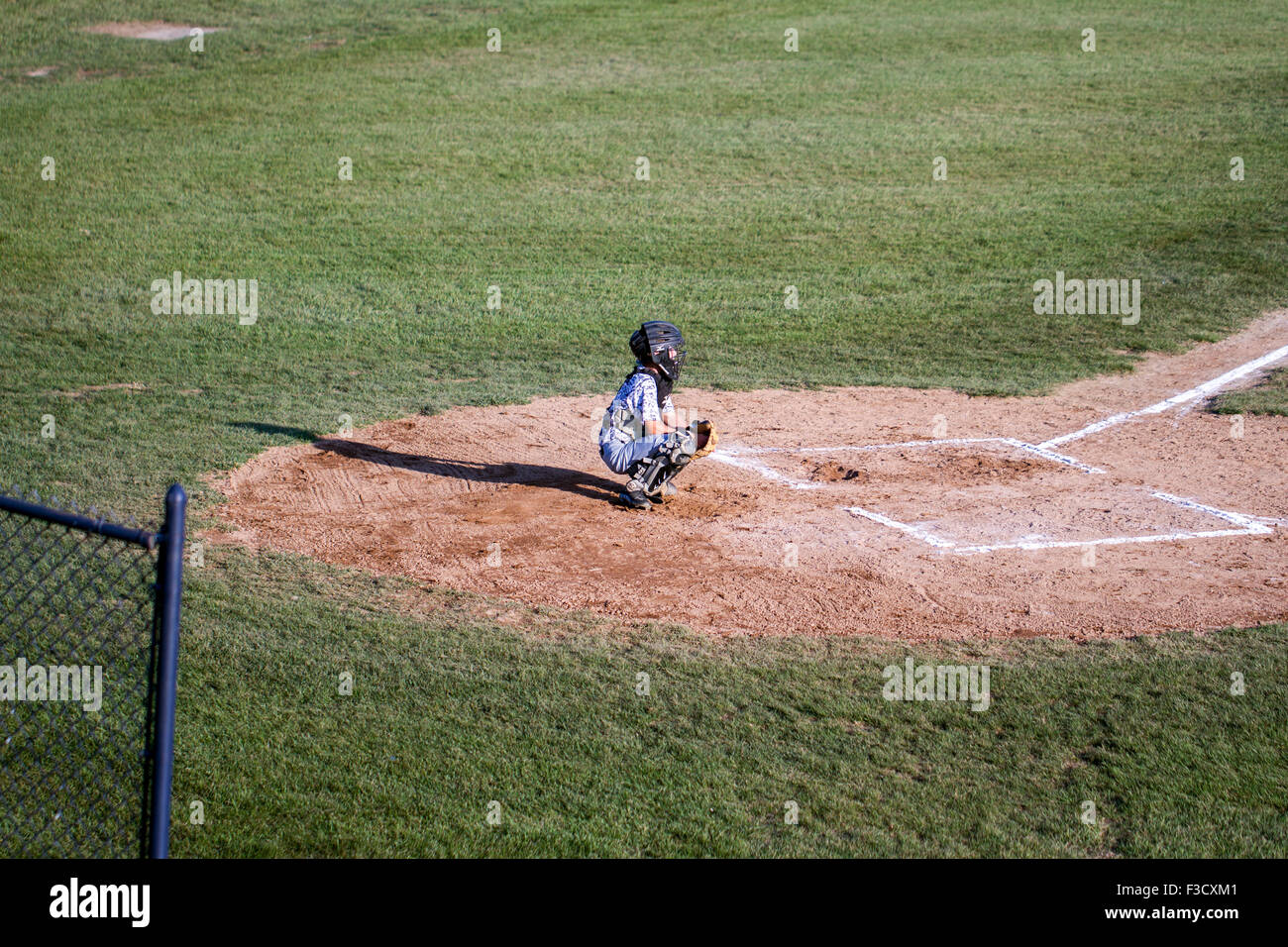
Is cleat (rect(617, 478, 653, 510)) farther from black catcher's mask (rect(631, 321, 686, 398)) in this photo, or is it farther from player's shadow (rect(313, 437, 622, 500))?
black catcher's mask (rect(631, 321, 686, 398))

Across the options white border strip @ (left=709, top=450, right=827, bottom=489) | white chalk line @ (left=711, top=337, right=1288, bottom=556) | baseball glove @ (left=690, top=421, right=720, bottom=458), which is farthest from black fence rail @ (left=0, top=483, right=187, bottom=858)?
white chalk line @ (left=711, top=337, right=1288, bottom=556)

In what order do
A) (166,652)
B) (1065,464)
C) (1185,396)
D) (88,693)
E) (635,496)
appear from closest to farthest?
(166,652), (88,693), (635,496), (1065,464), (1185,396)

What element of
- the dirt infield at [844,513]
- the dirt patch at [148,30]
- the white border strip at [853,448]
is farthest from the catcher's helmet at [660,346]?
the dirt patch at [148,30]

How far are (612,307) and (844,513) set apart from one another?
716 cm

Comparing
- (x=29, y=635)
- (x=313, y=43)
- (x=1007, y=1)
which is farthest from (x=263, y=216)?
(x=1007, y=1)

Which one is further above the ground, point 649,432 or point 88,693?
point 649,432

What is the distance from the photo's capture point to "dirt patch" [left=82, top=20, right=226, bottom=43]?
26.4 metres

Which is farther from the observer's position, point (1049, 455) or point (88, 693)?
point (1049, 455)

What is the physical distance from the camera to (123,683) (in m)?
6.72

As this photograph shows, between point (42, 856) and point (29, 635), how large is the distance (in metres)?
2.24

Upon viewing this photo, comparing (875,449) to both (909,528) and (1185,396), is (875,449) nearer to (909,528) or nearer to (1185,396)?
(909,528)

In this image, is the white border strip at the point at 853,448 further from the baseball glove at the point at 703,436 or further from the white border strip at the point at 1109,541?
the white border strip at the point at 1109,541

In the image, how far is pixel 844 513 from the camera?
32.0 ft

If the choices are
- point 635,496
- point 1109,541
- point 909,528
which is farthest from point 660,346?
point 1109,541
